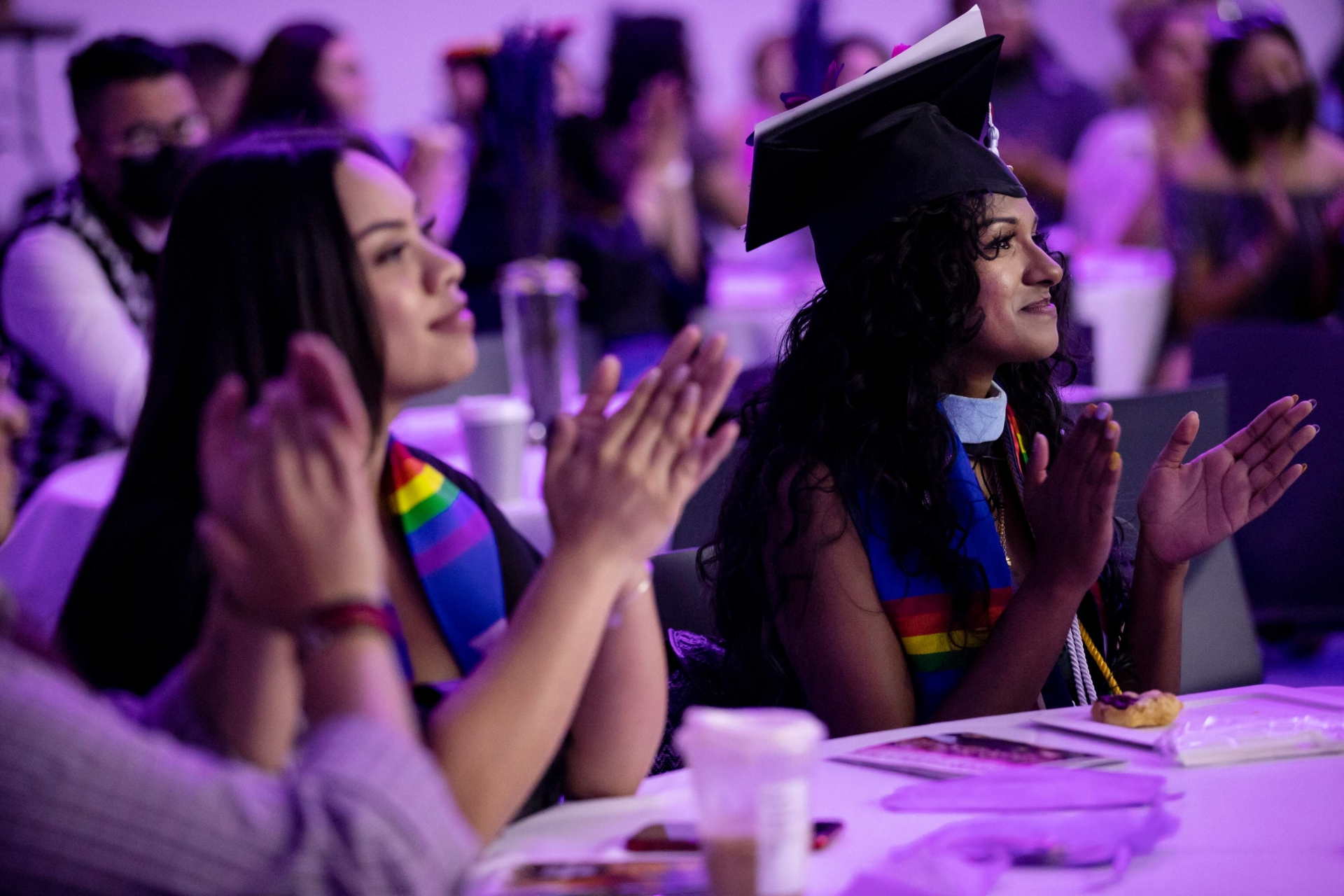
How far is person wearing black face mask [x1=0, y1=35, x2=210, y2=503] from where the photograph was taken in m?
2.93

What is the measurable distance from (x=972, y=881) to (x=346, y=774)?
0.46 m

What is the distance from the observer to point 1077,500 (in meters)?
1.46

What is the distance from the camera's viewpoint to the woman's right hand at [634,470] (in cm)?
109

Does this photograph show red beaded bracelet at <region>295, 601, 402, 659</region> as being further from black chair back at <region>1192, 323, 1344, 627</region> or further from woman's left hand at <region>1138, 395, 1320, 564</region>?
black chair back at <region>1192, 323, 1344, 627</region>

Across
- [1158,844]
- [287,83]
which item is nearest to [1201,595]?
[1158,844]

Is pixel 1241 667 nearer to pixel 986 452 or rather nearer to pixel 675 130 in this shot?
pixel 986 452

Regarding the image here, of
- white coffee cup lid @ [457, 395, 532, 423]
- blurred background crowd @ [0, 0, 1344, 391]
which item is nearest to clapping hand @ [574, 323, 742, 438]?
white coffee cup lid @ [457, 395, 532, 423]

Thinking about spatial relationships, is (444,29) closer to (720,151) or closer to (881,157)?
(720,151)

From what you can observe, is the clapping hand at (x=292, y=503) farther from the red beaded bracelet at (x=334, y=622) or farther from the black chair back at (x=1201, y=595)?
the black chair back at (x=1201, y=595)

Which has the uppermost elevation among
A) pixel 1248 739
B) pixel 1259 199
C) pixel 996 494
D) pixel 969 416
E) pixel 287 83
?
→ pixel 287 83

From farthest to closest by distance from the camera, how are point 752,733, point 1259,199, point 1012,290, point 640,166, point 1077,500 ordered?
point 640,166, point 1259,199, point 1012,290, point 1077,500, point 752,733

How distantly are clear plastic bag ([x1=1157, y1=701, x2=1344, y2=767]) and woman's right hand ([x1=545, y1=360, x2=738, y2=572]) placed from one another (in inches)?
21.4

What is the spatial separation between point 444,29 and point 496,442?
617 centimetres

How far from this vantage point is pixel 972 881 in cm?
98
